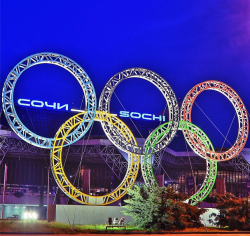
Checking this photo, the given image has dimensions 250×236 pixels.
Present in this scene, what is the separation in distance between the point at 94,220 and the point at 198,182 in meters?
66.4

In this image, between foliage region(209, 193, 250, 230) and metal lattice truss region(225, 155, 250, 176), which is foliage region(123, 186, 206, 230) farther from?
metal lattice truss region(225, 155, 250, 176)

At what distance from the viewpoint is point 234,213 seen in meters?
39.0

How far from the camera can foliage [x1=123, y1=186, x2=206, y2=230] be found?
113 ft

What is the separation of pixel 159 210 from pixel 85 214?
9.01 metres

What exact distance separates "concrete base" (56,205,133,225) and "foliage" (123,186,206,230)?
16.7ft

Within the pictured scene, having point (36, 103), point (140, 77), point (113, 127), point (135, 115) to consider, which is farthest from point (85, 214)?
point (135, 115)

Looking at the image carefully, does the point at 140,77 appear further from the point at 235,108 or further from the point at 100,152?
the point at 100,152

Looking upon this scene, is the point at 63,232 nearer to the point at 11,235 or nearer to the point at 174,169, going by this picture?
the point at 11,235

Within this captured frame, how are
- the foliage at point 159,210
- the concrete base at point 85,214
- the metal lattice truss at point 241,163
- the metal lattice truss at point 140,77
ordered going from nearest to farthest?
the foliage at point 159,210 → the concrete base at point 85,214 → the metal lattice truss at point 140,77 → the metal lattice truss at point 241,163

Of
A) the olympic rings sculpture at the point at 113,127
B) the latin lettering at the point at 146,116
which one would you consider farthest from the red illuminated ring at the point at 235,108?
the latin lettering at the point at 146,116

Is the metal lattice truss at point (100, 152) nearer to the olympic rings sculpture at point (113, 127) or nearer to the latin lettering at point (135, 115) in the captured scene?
the latin lettering at point (135, 115)

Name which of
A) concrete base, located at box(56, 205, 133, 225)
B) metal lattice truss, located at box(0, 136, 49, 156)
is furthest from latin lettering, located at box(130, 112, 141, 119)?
concrete base, located at box(56, 205, 133, 225)

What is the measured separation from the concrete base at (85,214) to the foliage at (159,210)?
5.10m

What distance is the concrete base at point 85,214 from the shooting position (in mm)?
39469
